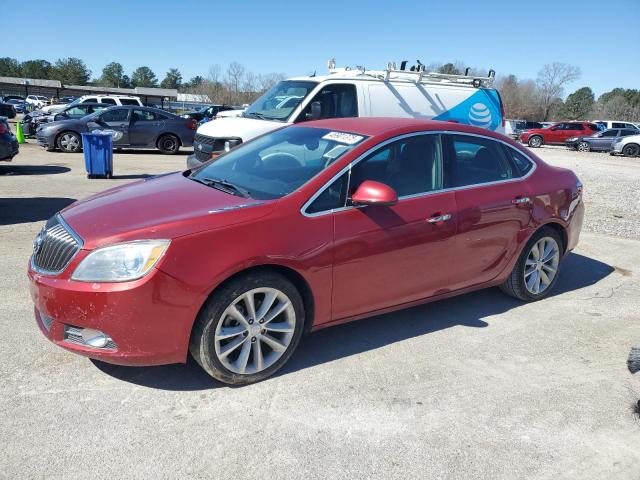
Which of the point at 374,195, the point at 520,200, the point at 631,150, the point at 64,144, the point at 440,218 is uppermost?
the point at 631,150

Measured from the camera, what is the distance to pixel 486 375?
3.64 meters

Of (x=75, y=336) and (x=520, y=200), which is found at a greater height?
(x=520, y=200)

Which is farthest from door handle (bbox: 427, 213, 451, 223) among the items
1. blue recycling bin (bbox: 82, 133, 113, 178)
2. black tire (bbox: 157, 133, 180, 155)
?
black tire (bbox: 157, 133, 180, 155)

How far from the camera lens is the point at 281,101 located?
8984 mm

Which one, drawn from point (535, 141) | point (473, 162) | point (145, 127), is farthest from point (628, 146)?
point (473, 162)

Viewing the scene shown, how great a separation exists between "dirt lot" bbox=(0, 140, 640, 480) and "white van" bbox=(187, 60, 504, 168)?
4.49m

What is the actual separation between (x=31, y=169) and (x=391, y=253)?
11558 mm

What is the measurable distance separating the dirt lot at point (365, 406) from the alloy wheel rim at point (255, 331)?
175mm

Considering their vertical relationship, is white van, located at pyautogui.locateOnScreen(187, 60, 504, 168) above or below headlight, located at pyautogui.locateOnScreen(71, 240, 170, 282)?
above

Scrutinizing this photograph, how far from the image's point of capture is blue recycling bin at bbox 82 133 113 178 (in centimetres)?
1130

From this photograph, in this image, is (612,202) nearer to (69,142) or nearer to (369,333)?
(369,333)

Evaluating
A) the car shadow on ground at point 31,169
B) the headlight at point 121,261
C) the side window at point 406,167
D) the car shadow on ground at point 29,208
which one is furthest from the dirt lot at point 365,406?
the car shadow on ground at point 31,169

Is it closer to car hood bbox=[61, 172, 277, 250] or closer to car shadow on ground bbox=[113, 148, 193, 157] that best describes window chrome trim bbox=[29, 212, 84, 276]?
car hood bbox=[61, 172, 277, 250]

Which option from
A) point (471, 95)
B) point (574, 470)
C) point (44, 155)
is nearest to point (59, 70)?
point (44, 155)
